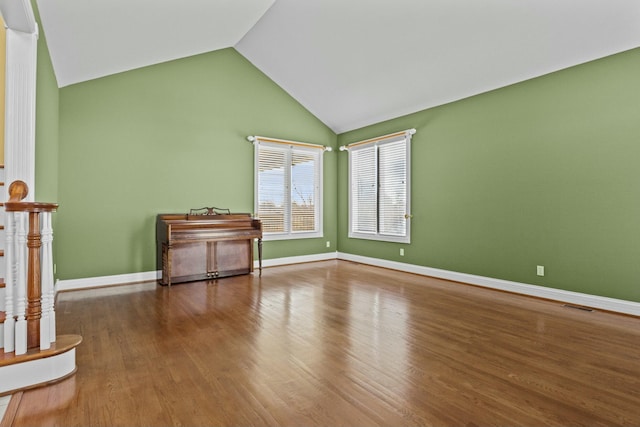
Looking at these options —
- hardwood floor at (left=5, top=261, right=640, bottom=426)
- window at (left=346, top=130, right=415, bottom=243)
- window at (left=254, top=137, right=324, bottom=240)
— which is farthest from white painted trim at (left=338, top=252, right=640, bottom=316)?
window at (left=254, top=137, right=324, bottom=240)

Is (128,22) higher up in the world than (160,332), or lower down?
higher up

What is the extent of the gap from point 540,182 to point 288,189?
3.95m

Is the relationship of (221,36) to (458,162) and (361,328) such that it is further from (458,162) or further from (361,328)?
(361,328)

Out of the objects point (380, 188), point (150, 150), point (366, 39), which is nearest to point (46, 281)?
point (150, 150)

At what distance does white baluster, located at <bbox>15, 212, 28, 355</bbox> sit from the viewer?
2.07m

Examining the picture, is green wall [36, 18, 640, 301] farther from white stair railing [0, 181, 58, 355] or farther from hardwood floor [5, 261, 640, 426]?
white stair railing [0, 181, 58, 355]

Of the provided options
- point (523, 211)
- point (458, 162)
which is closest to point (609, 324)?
point (523, 211)

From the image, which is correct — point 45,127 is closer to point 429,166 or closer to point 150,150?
point 150,150

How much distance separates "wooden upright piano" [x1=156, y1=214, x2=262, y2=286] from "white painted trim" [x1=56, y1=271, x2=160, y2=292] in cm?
28

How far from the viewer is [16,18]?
2301mm

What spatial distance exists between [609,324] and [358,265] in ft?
12.3

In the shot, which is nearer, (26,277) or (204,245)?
(26,277)

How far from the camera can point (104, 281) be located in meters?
4.72

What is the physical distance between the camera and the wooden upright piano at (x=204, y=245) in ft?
15.5
